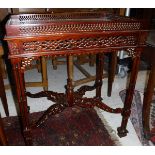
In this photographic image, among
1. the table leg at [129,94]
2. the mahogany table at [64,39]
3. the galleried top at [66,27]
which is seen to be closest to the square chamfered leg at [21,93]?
the mahogany table at [64,39]

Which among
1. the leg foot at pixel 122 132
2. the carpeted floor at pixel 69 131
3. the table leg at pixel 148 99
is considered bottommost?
the carpeted floor at pixel 69 131

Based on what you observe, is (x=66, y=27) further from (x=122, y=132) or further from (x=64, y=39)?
(x=122, y=132)

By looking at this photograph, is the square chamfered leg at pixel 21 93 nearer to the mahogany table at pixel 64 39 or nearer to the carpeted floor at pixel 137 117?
the mahogany table at pixel 64 39

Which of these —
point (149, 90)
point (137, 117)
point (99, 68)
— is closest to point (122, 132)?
point (137, 117)

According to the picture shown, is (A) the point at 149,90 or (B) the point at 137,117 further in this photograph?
(B) the point at 137,117

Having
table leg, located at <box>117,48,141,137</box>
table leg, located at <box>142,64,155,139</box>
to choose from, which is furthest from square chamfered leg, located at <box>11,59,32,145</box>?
table leg, located at <box>142,64,155,139</box>

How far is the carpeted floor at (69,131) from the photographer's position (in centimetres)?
143

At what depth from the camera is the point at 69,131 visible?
1.52 m

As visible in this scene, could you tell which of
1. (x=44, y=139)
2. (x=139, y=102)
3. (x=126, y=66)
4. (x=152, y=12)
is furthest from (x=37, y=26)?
(x=152, y=12)

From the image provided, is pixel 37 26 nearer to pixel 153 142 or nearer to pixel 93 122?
pixel 93 122

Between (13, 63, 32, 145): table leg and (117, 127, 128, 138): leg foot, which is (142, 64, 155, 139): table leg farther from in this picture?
(13, 63, 32, 145): table leg

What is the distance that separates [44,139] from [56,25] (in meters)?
0.83

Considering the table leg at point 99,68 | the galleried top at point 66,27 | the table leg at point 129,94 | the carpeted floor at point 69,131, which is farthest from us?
the table leg at point 99,68

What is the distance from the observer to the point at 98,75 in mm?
1719
